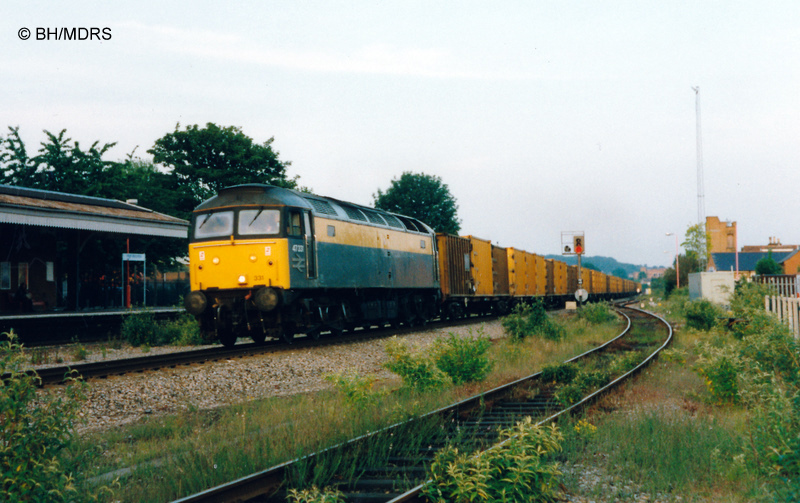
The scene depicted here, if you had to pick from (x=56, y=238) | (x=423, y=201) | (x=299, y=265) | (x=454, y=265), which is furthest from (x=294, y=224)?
(x=423, y=201)

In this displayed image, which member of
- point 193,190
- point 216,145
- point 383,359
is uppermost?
point 216,145

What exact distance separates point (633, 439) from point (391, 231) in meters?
13.7

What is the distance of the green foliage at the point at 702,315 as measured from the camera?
60.9ft

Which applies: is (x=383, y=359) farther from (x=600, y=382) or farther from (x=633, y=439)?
(x=633, y=439)

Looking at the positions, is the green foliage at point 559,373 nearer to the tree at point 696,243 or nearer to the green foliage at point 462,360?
the green foliage at point 462,360

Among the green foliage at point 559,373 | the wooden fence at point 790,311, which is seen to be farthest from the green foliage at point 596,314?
the wooden fence at point 790,311

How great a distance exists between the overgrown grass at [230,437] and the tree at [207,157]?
116ft

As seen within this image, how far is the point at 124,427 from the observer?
7.80m

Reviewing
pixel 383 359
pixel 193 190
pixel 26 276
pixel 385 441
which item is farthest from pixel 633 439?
pixel 193 190

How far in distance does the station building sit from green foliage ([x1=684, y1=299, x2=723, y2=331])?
1820cm

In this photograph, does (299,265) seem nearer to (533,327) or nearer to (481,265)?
(533,327)

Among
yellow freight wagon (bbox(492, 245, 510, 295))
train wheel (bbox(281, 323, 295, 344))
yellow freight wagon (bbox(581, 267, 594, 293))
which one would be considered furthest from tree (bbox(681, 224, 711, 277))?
train wheel (bbox(281, 323, 295, 344))

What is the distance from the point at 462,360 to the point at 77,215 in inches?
635

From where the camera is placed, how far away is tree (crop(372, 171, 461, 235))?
211 feet
